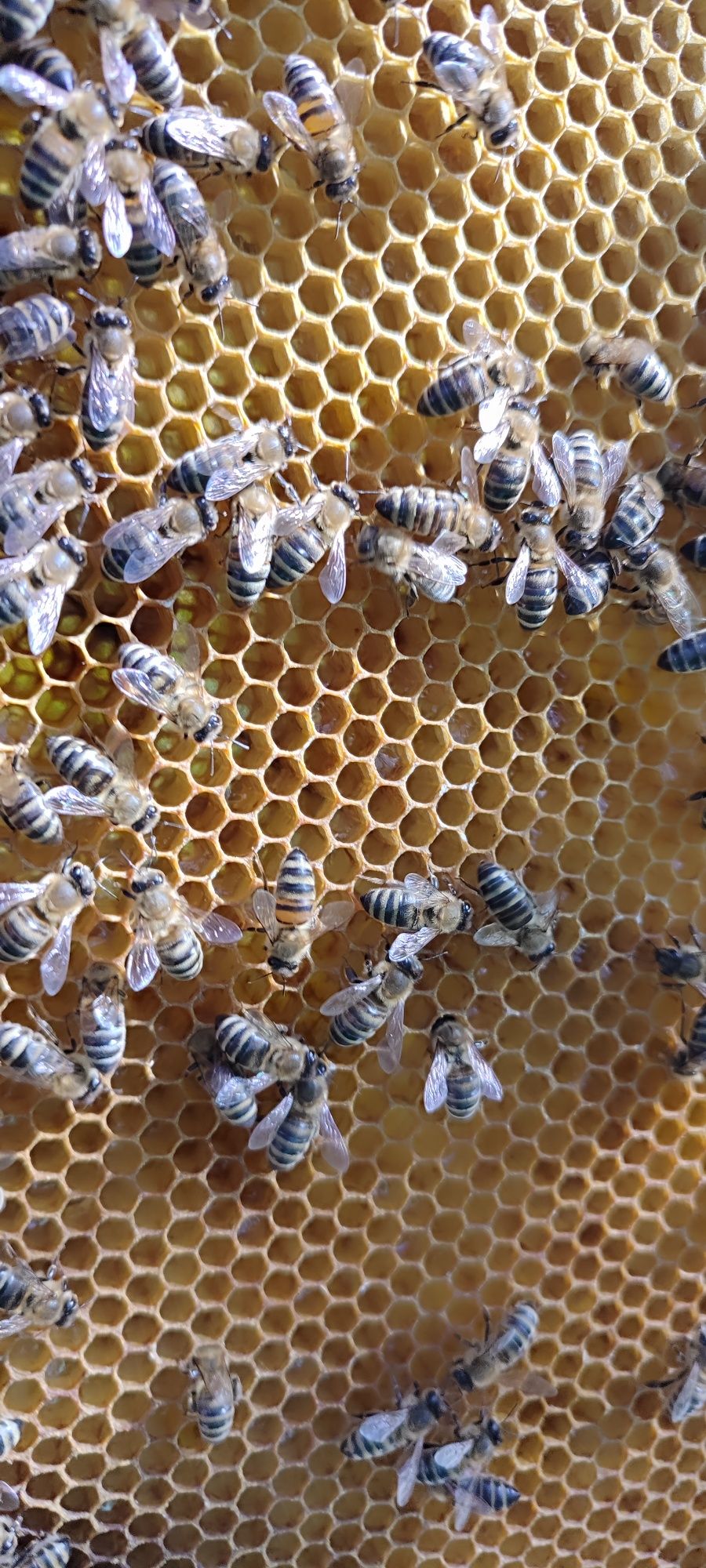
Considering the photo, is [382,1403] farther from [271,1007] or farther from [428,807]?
[428,807]

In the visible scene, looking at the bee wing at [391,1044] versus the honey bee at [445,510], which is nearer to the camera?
the honey bee at [445,510]

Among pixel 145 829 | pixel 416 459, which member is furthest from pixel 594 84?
pixel 145 829

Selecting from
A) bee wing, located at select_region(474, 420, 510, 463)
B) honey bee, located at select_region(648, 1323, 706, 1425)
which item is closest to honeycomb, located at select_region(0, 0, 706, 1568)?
honey bee, located at select_region(648, 1323, 706, 1425)

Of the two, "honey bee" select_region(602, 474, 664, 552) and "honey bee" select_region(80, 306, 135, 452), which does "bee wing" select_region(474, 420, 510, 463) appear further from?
"honey bee" select_region(80, 306, 135, 452)

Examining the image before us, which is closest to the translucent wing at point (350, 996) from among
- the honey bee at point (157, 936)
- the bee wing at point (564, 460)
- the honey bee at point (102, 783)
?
the honey bee at point (157, 936)

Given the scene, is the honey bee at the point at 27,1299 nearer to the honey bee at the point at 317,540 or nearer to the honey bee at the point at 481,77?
the honey bee at the point at 317,540

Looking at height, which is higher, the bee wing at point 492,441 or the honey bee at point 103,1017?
the bee wing at point 492,441
